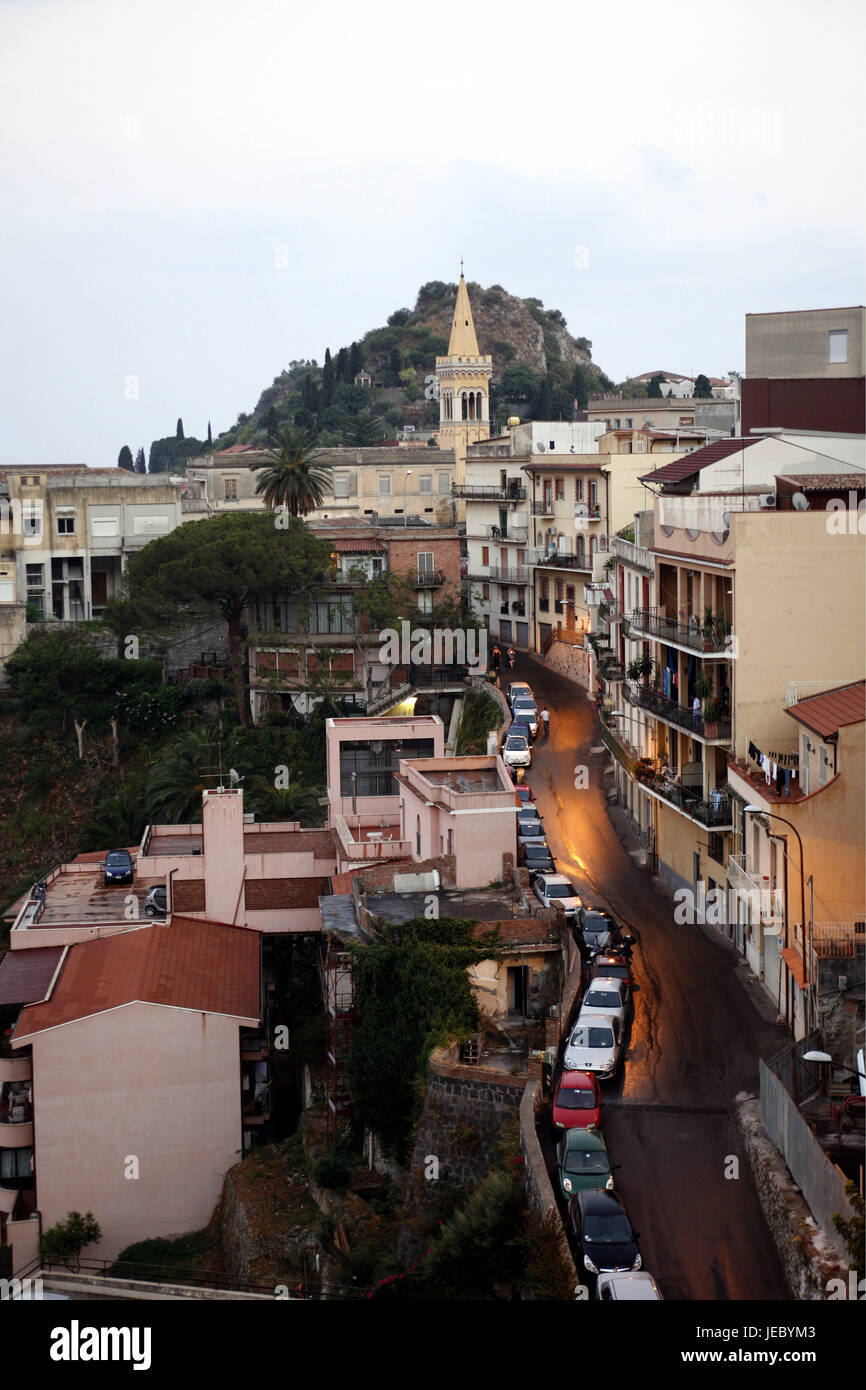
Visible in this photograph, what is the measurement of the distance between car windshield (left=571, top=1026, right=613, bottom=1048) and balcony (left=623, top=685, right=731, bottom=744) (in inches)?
388

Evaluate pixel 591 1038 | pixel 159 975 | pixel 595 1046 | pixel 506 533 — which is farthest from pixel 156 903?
pixel 506 533

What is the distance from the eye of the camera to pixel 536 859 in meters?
37.0

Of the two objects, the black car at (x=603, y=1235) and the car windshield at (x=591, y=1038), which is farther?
the car windshield at (x=591, y=1038)

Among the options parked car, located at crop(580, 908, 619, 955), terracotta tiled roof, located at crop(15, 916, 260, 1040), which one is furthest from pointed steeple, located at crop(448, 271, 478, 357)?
parked car, located at crop(580, 908, 619, 955)

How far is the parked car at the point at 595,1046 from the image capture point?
25.3 metres

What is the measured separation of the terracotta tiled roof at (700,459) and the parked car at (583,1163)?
20.1 m

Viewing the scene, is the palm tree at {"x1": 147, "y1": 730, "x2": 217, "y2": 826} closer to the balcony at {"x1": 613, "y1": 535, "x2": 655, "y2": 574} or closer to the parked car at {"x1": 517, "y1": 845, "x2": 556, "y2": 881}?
the balcony at {"x1": 613, "y1": 535, "x2": 655, "y2": 574}

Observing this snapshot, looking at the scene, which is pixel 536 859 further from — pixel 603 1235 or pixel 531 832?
pixel 603 1235

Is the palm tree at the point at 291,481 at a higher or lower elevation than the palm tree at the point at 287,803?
higher

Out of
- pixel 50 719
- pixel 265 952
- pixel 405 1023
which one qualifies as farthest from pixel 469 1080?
Answer: pixel 50 719

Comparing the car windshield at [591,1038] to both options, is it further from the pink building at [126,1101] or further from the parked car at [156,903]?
the parked car at [156,903]

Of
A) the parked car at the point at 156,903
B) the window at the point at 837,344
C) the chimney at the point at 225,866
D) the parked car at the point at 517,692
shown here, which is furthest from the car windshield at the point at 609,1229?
the parked car at the point at 517,692

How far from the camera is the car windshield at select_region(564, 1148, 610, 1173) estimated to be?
A: 21594mm
